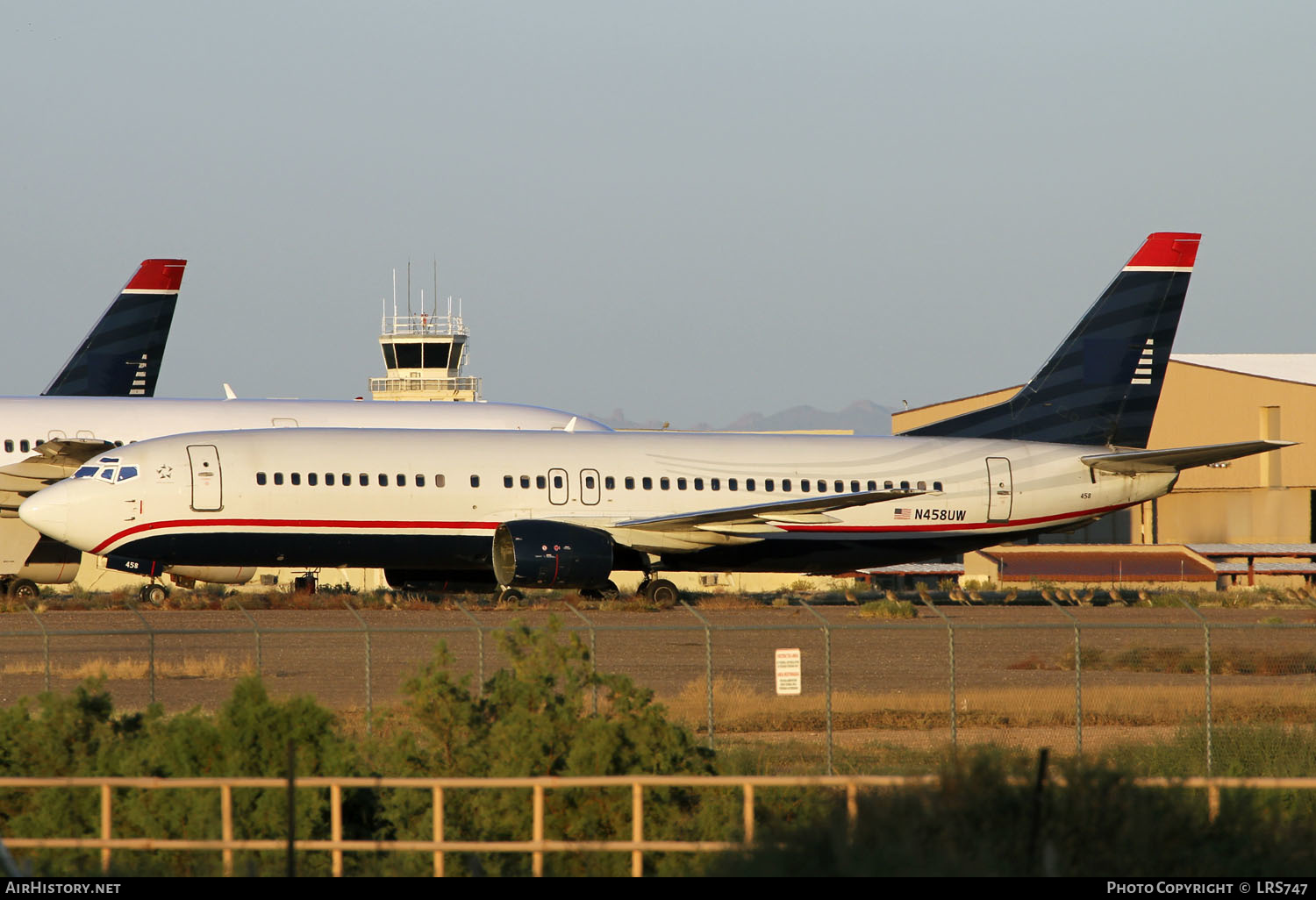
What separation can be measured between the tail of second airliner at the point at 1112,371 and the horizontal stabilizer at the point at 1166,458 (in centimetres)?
110

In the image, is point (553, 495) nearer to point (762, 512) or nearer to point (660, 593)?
point (660, 593)

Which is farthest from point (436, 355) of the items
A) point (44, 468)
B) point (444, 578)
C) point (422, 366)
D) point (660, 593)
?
point (660, 593)

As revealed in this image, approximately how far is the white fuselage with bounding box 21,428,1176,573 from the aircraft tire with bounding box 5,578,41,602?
7578mm

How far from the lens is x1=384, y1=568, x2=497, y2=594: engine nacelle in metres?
35.2

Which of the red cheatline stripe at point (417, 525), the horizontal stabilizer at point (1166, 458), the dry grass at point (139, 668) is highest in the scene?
the horizontal stabilizer at point (1166, 458)

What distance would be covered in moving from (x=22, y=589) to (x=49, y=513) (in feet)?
27.1

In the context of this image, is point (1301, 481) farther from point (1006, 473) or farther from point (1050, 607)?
point (1006, 473)

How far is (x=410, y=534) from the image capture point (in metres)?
33.3

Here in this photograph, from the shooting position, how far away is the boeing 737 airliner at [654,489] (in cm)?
3241

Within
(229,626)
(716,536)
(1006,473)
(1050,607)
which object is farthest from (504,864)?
(1050,607)

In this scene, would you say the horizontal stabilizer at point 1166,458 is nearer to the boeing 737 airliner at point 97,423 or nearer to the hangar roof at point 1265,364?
the boeing 737 airliner at point 97,423

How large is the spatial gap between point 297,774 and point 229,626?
17.7 meters

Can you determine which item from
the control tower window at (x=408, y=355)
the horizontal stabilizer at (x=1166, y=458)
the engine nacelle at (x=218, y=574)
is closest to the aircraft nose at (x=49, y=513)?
the engine nacelle at (x=218, y=574)

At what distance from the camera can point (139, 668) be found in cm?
2688
